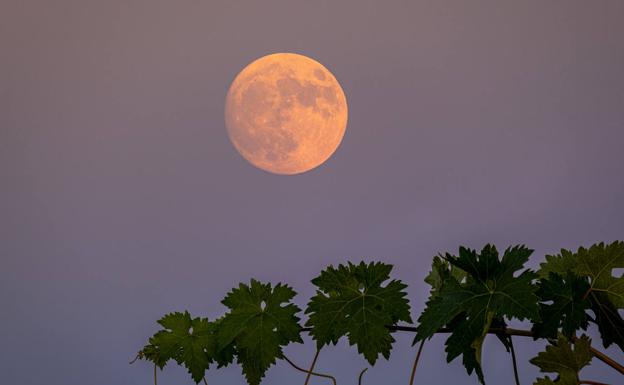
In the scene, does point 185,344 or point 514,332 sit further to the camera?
point 185,344

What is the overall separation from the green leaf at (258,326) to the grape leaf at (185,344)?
6 cm

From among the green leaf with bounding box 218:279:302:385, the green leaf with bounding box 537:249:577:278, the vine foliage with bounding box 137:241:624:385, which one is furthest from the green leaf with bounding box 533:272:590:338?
the green leaf with bounding box 218:279:302:385

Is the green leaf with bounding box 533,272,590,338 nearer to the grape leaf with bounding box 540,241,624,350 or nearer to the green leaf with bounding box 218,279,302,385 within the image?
the grape leaf with bounding box 540,241,624,350

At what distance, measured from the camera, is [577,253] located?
2.60 feet

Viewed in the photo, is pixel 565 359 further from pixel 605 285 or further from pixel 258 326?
pixel 258 326

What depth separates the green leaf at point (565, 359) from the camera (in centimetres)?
64

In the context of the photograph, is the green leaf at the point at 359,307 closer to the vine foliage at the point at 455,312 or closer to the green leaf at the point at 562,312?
the vine foliage at the point at 455,312

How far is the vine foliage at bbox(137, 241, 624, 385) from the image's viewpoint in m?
0.66

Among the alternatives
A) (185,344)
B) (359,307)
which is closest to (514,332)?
(359,307)

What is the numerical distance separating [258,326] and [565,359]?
0.35 meters

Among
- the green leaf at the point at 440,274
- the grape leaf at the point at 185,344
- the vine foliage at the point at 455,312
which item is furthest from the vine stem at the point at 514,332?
the grape leaf at the point at 185,344

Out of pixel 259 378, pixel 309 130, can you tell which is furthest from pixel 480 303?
pixel 309 130

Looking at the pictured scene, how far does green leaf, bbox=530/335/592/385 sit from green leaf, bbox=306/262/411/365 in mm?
144

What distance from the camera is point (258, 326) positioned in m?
0.82
